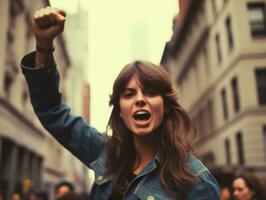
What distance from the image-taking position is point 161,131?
81.9 inches

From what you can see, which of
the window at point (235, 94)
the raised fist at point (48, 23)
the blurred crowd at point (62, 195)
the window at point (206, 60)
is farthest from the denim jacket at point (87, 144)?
the window at point (206, 60)

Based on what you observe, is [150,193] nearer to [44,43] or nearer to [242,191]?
[44,43]

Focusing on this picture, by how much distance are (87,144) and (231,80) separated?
74.7ft

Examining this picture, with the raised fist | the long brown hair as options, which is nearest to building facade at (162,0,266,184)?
the long brown hair

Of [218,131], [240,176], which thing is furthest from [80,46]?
[240,176]

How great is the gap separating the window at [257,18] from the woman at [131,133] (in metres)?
22.3

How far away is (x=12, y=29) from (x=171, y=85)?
2211 centimetres

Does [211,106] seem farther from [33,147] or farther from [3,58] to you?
[3,58]

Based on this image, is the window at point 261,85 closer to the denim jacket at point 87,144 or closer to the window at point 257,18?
the window at point 257,18

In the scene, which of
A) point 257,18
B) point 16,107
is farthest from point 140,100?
point 257,18

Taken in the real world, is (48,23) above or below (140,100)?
above

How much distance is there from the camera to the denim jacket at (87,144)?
1816 mm

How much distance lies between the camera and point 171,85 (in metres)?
2.12

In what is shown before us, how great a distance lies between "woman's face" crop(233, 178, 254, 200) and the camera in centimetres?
536
